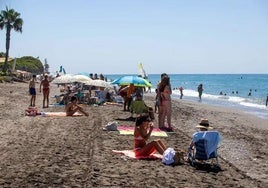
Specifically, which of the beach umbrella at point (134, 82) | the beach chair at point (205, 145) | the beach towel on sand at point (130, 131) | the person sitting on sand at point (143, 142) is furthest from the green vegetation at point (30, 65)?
the beach chair at point (205, 145)

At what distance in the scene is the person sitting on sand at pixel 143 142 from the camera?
9.91 metres

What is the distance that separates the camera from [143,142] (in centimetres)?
1016

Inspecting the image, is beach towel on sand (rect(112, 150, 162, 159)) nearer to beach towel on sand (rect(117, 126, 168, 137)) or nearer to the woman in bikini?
beach towel on sand (rect(117, 126, 168, 137))

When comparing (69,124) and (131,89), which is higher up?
(131,89)

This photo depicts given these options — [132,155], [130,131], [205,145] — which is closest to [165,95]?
[130,131]

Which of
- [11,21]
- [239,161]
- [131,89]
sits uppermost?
[11,21]

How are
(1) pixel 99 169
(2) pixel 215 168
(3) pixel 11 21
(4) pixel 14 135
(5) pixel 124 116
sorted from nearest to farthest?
(1) pixel 99 169
(2) pixel 215 168
(4) pixel 14 135
(5) pixel 124 116
(3) pixel 11 21

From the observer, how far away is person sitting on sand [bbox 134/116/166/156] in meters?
9.91

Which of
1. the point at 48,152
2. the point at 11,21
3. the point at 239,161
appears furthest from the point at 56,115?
the point at 11,21

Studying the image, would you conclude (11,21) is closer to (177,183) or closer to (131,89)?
(131,89)

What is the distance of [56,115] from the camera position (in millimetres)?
17531

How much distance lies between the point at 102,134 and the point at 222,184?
223 inches

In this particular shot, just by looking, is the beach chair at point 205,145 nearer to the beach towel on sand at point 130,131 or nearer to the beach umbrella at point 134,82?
the beach towel on sand at point 130,131

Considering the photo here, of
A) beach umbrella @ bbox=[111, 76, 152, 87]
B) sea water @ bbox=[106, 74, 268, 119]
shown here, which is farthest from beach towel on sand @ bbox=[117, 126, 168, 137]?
sea water @ bbox=[106, 74, 268, 119]
